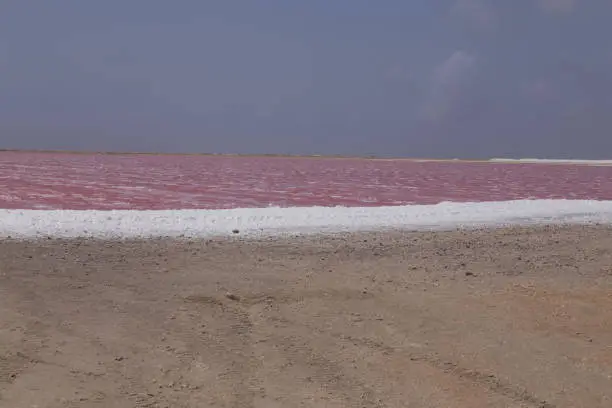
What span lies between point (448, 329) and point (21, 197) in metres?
11.2

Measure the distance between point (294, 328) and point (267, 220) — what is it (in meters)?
5.11

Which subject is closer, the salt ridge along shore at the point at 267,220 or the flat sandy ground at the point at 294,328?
the flat sandy ground at the point at 294,328

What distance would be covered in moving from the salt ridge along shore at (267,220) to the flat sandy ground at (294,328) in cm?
95

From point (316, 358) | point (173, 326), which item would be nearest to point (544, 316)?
point (316, 358)

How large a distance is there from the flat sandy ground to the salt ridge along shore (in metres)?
0.95

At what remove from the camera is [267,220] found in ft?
34.9

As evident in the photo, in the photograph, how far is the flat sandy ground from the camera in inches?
183

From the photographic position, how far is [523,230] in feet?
34.2

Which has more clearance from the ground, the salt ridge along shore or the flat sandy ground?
the salt ridge along shore

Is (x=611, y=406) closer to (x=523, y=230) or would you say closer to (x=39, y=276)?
(x=39, y=276)

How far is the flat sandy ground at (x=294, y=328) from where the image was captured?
464 centimetres

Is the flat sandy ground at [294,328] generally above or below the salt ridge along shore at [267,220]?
below

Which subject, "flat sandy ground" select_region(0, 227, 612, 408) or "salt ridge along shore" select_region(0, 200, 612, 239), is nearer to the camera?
"flat sandy ground" select_region(0, 227, 612, 408)

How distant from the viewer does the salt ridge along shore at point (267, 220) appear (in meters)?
9.13
